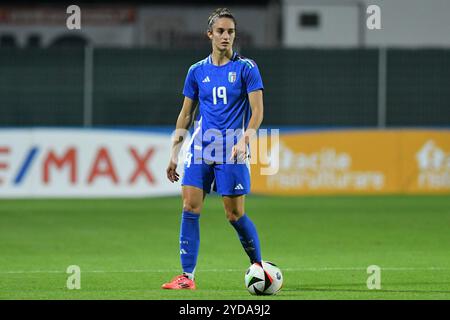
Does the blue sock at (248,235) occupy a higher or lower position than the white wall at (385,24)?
lower

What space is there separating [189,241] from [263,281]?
820mm

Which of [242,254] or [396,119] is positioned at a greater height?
[396,119]

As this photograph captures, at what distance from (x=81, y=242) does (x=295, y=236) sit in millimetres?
2665

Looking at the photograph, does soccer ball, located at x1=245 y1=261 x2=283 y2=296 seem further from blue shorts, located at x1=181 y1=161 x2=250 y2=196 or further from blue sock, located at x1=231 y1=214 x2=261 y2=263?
blue shorts, located at x1=181 y1=161 x2=250 y2=196

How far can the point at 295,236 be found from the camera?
50.9 feet

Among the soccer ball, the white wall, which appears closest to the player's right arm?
the soccer ball

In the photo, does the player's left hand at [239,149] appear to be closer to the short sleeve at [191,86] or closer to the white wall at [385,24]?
the short sleeve at [191,86]

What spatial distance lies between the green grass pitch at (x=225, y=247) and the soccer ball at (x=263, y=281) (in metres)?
0.11

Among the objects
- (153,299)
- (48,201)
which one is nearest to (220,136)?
(153,299)

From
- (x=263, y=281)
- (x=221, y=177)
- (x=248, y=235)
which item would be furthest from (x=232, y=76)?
(x=263, y=281)

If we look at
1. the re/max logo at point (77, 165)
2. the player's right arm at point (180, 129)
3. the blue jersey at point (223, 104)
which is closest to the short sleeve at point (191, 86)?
the player's right arm at point (180, 129)

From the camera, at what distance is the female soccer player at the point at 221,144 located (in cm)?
1030

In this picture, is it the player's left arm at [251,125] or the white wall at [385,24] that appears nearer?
the player's left arm at [251,125]

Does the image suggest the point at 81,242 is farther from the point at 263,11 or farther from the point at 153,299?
the point at 263,11
